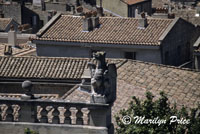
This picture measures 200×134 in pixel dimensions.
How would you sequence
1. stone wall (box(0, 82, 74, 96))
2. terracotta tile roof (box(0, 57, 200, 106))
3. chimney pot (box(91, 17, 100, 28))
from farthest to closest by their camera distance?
1. chimney pot (box(91, 17, 100, 28))
2. terracotta tile roof (box(0, 57, 200, 106))
3. stone wall (box(0, 82, 74, 96))

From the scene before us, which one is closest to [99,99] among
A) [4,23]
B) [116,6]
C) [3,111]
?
[3,111]

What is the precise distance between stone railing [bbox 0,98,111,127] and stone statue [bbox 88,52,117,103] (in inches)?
9.7

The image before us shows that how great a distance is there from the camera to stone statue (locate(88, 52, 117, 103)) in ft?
69.2

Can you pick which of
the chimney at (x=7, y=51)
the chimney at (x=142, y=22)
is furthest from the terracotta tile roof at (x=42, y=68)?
the chimney at (x=142, y=22)

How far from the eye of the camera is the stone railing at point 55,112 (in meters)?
21.1

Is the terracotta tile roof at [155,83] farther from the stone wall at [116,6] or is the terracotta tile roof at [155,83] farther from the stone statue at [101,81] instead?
the stone wall at [116,6]

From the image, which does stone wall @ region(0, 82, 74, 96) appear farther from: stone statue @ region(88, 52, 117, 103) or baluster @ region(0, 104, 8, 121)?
stone statue @ region(88, 52, 117, 103)

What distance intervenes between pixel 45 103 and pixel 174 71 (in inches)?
541

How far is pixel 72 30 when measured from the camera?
48156 mm

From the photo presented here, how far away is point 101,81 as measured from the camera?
831 inches

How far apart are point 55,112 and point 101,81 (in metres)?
1.53

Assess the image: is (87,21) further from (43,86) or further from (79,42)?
(43,86)

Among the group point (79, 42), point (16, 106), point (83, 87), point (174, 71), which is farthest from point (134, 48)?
point (16, 106)

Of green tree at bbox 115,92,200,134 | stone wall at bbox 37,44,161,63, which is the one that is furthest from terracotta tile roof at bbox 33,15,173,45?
green tree at bbox 115,92,200,134
